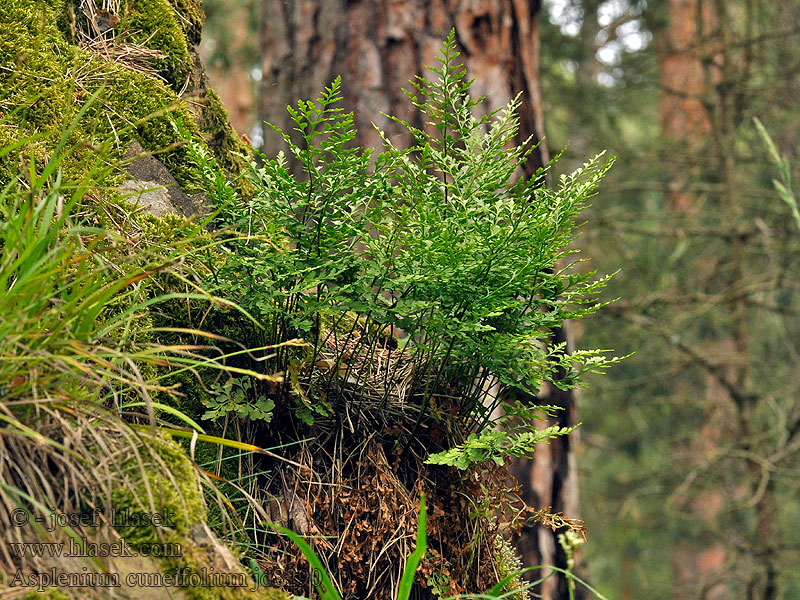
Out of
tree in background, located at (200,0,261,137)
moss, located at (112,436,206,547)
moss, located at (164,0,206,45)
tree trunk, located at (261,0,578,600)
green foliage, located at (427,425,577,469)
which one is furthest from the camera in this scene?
tree in background, located at (200,0,261,137)

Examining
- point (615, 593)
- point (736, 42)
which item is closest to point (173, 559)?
point (736, 42)

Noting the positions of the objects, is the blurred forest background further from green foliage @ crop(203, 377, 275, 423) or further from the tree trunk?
green foliage @ crop(203, 377, 275, 423)

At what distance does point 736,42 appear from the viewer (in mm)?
5320

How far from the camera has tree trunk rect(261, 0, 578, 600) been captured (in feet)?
10.1

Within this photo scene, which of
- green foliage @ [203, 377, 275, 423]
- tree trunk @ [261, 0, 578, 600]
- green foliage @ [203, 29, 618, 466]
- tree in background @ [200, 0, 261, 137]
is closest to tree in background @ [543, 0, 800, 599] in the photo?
tree trunk @ [261, 0, 578, 600]

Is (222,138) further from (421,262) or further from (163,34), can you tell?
(421,262)

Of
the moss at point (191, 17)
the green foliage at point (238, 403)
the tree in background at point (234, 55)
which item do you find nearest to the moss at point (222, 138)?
the moss at point (191, 17)

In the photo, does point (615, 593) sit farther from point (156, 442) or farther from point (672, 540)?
point (156, 442)

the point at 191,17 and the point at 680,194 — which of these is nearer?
the point at 191,17

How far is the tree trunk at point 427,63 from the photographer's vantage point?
3082 millimetres

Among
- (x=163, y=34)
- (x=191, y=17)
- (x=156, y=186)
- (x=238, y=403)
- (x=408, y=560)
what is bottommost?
(x=408, y=560)

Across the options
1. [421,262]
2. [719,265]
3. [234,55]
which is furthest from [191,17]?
[234,55]

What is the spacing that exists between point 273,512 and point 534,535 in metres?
1.61

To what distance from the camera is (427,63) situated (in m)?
3.18
